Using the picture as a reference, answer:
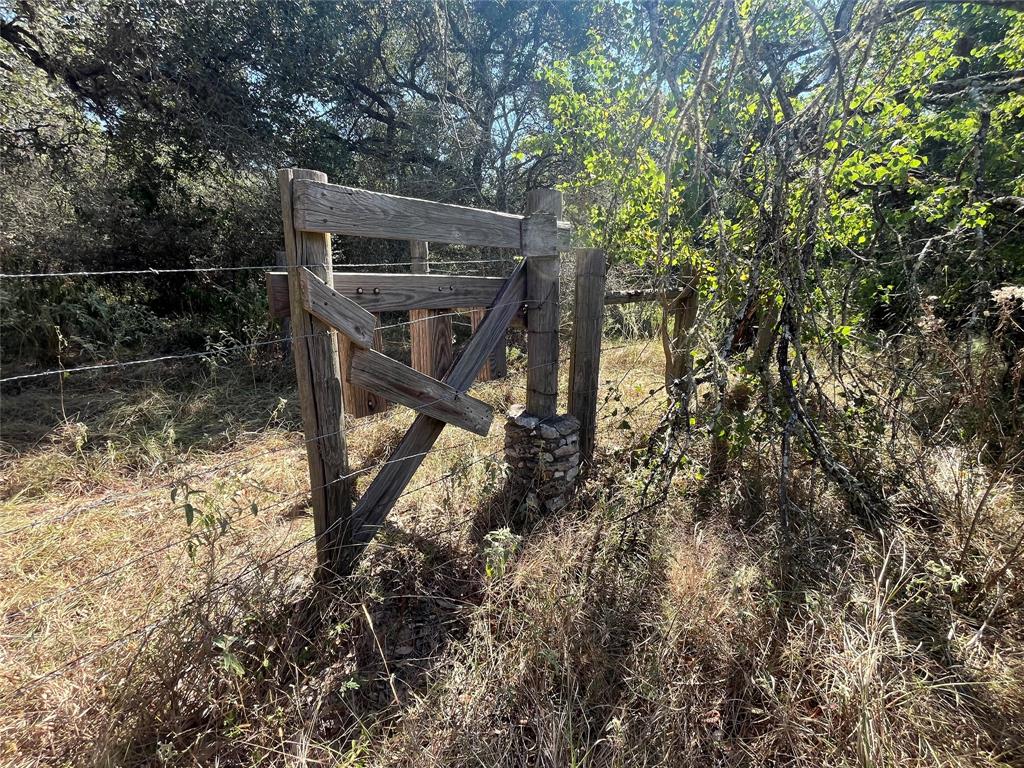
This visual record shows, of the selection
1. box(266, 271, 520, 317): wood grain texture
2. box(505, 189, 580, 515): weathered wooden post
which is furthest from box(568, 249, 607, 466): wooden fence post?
box(266, 271, 520, 317): wood grain texture

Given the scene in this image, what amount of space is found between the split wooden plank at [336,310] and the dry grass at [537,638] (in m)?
0.79

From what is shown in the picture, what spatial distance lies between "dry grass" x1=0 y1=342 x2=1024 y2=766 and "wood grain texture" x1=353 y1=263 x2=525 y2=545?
23 centimetres

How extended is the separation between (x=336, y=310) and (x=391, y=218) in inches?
19.6

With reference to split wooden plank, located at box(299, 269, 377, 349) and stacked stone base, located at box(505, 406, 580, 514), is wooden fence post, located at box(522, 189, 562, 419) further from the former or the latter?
split wooden plank, located at box(299, 269, 377, 349)

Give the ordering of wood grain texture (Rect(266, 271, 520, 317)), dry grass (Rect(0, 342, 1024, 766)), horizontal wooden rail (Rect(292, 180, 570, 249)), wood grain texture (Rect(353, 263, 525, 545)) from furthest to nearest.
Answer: wood grain texture (Rect(353, 263, 525, 545)), wood grain texture (Rect(266, 271, 520, 317)), horizontal wooden rail (Rect(292, 180, 570, 249)), dry grass (Rect(0, 342, 1024, 766))

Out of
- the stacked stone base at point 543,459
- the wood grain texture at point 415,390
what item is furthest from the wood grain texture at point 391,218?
the stacked stone base at point 543,459

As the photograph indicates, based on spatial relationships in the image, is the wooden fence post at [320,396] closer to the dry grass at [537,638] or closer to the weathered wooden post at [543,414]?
the dry grass at [537,638]

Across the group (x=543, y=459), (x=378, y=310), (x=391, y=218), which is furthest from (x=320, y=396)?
(x=543, y=459)

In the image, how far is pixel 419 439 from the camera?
7.47ft

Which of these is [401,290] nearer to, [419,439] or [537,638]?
[419,439]

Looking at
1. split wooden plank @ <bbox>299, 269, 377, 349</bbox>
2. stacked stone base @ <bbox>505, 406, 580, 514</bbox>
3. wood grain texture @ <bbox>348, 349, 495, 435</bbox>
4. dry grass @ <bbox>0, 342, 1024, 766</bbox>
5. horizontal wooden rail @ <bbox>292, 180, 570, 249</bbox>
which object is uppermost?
horizontal wooden rail @ <bbox>292, 180, 570, 249</bbox>

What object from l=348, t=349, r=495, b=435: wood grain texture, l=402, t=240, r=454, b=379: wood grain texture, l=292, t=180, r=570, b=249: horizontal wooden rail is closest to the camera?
l=292, t=180, r=570, b=249: horizontal wooden rail

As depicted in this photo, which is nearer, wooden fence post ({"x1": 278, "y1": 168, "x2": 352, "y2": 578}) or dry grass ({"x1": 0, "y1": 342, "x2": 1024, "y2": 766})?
dry grass ({"x1": 0, "y1": 342, "x2": 1024, "y2": 766})

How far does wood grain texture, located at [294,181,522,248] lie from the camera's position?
171cm
